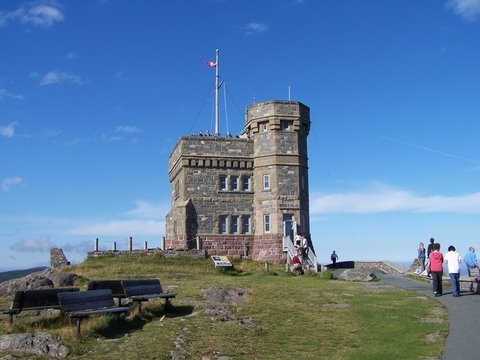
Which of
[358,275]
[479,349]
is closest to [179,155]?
[358,275]

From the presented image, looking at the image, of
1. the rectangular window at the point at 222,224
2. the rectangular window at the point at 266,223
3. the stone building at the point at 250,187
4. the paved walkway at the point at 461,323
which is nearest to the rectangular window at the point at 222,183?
the stone building at the point at 250,187

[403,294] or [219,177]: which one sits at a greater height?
[219,177]

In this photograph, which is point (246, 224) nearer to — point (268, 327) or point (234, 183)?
point (234, 183)

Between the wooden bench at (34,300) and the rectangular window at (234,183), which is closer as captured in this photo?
the wooden bench at (34,300)

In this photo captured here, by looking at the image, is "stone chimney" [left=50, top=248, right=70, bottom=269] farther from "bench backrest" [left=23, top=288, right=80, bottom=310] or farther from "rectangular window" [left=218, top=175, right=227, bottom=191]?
"bench backrest" [left=23, top=288, right=80, bottom=310]

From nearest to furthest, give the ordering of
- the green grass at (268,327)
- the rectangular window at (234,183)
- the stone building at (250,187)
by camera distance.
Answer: the green grass at (268,327) < the stone building at (250,187) < the rectangular window at (234,183)

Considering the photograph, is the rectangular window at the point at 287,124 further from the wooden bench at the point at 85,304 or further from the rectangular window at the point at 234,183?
the wooden bench at the point at 85,304

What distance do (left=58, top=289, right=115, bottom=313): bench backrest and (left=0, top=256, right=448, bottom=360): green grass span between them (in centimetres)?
41

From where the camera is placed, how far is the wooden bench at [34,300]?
49.2 ft

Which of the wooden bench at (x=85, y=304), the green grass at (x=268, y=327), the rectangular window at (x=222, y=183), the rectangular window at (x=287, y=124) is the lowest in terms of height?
the green grass at (x=268, y=327)

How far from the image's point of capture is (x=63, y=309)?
45.1ft

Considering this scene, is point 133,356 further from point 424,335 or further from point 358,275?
point 358,275

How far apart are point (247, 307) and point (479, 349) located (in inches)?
298

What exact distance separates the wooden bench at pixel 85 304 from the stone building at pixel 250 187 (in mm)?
23810
